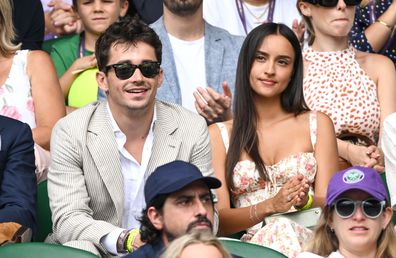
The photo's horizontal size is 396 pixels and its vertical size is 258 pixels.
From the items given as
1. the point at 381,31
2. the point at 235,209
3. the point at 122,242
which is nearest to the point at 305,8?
the point at 381,31

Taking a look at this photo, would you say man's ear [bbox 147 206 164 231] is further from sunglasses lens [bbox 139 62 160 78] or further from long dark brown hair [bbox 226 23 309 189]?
long dark brown hair [bbox 226 23 309 189]

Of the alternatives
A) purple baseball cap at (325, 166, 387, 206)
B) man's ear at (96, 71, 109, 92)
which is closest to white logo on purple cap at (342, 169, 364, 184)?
purple baseball cap at (325, 166, 387, 206)

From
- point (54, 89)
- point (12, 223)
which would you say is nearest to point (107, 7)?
point (54, 89)

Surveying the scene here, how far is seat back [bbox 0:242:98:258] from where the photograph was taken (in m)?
5.42

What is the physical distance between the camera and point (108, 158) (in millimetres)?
6285

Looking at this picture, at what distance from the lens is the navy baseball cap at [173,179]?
5438 mm

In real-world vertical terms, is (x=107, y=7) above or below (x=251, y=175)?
above

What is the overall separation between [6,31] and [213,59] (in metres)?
1.39

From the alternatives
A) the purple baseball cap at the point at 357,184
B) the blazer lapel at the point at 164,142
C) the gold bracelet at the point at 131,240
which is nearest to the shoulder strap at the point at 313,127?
the blazer lapel at the point at 164,142

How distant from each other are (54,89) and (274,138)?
1.27 metres

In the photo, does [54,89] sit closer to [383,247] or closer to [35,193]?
[35,193]

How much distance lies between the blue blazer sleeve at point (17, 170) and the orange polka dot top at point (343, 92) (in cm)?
197

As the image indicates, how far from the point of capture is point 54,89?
7.12 metres

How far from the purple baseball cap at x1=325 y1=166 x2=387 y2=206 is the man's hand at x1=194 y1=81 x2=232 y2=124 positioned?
153 cm
